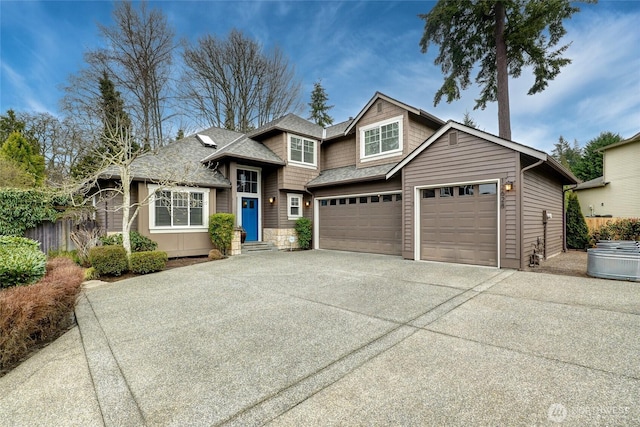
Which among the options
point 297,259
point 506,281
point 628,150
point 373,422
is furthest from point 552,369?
point 628,150

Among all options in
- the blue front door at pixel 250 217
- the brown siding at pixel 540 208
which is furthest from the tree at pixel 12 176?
the brown siding at pixel 540 208

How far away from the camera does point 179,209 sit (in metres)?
10.7

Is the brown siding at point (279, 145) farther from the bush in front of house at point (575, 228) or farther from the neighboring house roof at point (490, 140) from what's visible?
the bush in front of house at point (575, 228)

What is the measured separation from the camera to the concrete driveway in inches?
84.6

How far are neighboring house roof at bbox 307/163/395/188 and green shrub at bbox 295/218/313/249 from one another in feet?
5.41

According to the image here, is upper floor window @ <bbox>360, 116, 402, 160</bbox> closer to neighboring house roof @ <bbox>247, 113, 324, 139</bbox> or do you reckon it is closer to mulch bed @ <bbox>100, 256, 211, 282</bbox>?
neighboring house roof @ <bbox>247, 113, 324, 139</bbox>

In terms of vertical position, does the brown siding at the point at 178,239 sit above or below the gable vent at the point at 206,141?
below

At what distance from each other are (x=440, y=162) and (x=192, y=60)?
64.7 ft

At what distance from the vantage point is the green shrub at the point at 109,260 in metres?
7.21

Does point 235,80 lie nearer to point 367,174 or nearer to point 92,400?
point 367,174

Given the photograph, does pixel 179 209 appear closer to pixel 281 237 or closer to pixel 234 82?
pixel 281 237

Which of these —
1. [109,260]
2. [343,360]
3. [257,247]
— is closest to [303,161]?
[257,247]

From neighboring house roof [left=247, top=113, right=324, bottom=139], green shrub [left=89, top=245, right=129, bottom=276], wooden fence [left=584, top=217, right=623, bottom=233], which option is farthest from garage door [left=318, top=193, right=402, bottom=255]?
wooden fence [left=584, top=217, right=623, bottom=233]

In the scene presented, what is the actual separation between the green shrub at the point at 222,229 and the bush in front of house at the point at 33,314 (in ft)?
20.9
